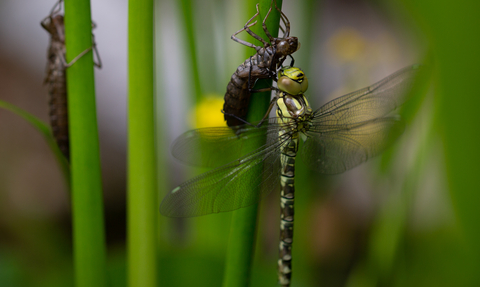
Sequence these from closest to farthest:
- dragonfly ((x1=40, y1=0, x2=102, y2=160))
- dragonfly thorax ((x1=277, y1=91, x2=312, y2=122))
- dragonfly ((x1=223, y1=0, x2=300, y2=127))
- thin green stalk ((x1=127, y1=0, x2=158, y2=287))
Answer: thin green stalk ((x1=127, y1=0, x2=158, y2=287)) < dragonfly ((x1=223, y1=0, x2=300, y2=127)) < dragonfly thorax ((x1=277, y1=91, x2=312, y2=122)) < dragonfly ((x1=40, y1=0, x2=102, y2=160))

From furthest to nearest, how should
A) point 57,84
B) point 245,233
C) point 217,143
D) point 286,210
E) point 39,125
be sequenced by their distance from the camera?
point 57,84
point 286,210
point 217,143
point 39,125
point 245,233

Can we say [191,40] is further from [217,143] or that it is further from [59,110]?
[59,110]

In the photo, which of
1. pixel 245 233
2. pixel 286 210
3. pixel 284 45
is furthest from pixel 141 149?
pixel 286 210

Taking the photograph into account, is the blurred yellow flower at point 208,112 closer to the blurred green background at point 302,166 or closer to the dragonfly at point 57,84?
the blurred green background at point 302,166

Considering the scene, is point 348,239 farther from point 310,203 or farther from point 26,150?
point 26,150

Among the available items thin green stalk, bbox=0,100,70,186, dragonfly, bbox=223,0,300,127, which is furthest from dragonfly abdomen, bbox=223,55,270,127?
thin green stalk, bbox=0,100,70,186

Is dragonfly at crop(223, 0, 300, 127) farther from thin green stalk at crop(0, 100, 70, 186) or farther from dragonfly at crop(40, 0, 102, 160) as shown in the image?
dragonfly at crop(40, 0, 102, 160)
